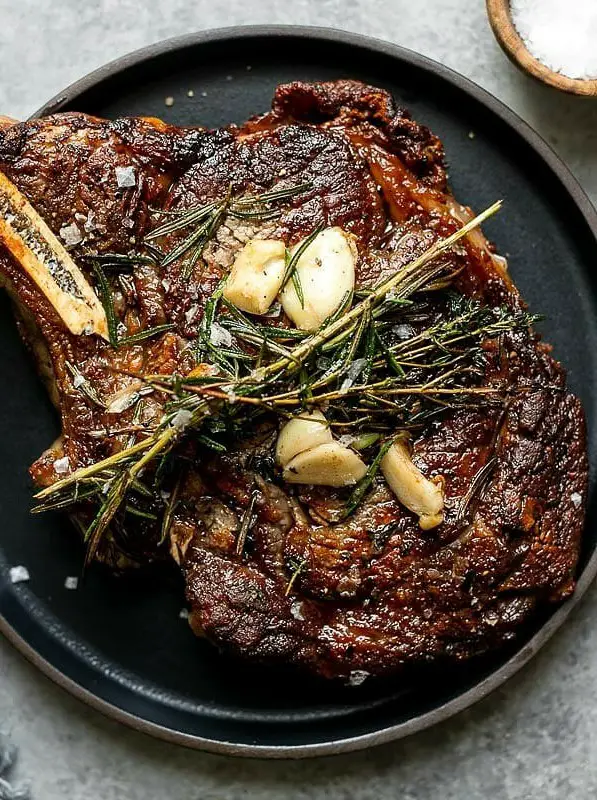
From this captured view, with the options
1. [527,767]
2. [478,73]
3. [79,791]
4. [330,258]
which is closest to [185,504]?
[330,258]

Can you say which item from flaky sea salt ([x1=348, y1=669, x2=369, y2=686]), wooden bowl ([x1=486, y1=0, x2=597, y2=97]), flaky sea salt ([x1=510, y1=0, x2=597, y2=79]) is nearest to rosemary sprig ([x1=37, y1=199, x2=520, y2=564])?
flaky sea salt ([x1=348, y1=669, x2=369, y2=686])

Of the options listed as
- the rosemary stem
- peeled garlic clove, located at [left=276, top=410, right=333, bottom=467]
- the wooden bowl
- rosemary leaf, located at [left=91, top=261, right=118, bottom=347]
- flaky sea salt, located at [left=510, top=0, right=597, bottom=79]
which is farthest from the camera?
flaky sea salt, located at [left=510, top=0, right=597, bottom=79]

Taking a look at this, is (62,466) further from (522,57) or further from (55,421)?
(522,57)

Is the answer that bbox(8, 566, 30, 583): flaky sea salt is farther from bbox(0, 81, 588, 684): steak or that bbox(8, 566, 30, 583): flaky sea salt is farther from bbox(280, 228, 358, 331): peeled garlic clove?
bbox(280, 228, 358, 331): peeled garlic clove

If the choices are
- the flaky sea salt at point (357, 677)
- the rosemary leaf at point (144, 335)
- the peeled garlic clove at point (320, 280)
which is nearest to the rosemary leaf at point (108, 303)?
the rosemary leaf at point (144, 335)

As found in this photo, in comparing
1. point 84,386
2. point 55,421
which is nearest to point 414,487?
point 84,386

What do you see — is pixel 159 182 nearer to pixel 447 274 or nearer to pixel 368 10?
pixel 447 274
